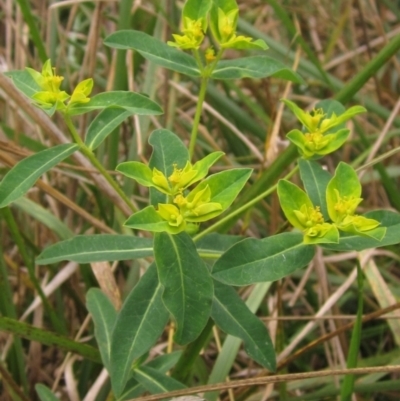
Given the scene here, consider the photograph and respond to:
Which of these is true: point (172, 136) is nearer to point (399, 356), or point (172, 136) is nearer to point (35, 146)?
point (35, 146)

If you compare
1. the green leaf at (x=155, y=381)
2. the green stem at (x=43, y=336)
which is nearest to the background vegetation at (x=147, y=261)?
the green stem at (x=43, y=336)

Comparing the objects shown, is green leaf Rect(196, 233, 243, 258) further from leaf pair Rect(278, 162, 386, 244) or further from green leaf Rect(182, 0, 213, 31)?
green leaf Rect(182, 0, 213, 31)

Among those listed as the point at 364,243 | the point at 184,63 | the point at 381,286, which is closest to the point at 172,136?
the point at 184,63

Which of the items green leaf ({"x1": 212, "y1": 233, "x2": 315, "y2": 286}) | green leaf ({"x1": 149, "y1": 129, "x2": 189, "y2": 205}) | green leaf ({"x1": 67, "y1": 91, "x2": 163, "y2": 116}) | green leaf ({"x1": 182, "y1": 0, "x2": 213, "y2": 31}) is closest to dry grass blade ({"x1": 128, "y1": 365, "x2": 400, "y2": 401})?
green leaf ({"x1": 212, "y1": 233, "x2": 315, "y2": 286})

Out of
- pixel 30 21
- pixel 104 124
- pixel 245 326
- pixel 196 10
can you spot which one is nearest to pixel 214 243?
pixel 245 326

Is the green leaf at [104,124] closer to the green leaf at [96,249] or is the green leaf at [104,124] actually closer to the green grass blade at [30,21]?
the green leaf at [96,249]

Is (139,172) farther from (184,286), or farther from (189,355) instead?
(189,355)

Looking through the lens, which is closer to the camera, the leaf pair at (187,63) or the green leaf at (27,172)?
the green leaf at (27,172)
